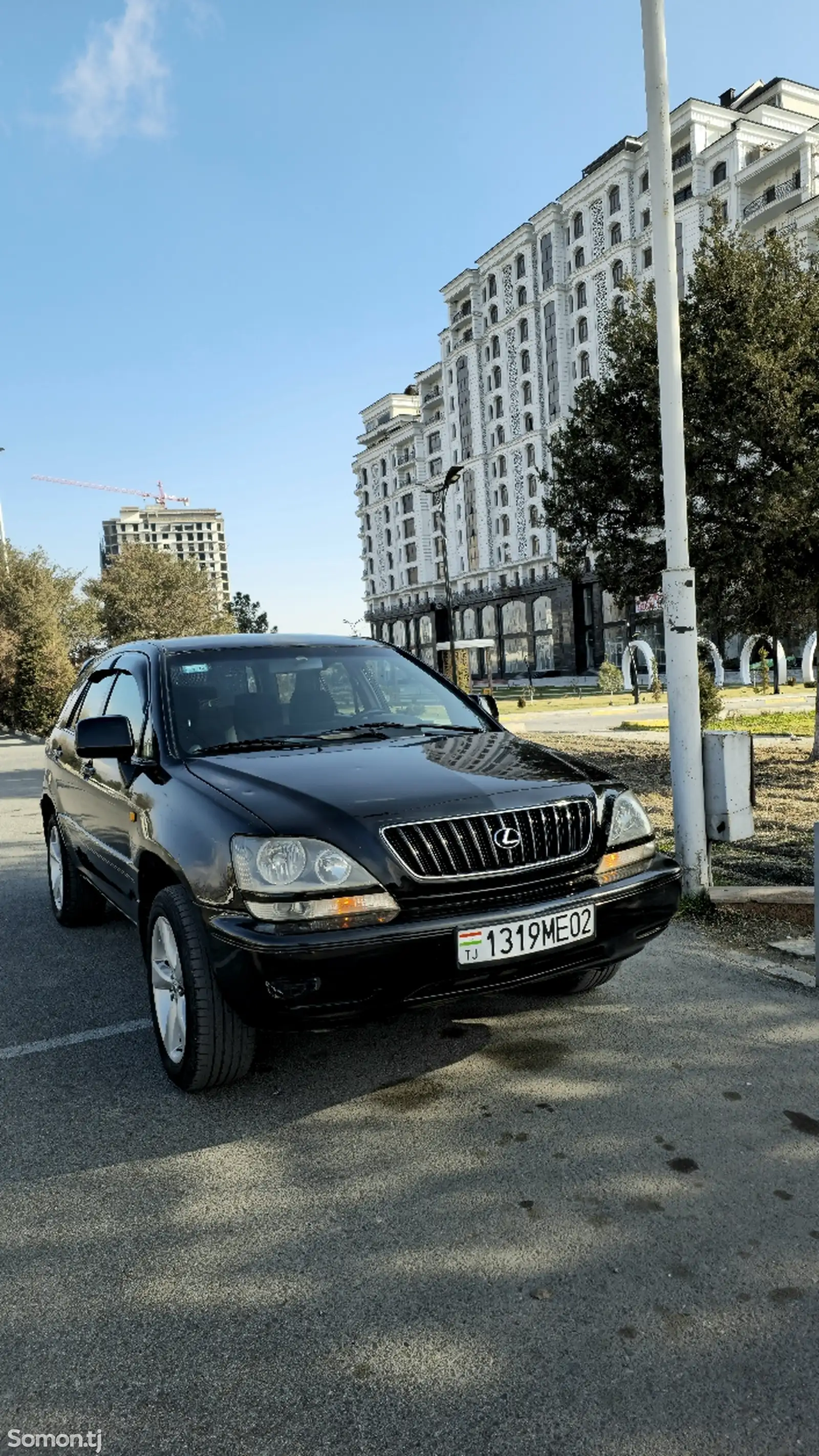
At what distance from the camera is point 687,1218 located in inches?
104

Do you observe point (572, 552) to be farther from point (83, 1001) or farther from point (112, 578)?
point (112, 578)

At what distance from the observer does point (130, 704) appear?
4691mm

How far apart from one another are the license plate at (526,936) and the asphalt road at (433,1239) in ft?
1.79

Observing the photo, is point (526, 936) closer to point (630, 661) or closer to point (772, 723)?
point (772, 723)

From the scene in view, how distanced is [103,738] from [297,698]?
850 millimetres

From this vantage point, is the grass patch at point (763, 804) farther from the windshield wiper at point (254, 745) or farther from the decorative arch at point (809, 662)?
the decorative arch at point (809, 662)

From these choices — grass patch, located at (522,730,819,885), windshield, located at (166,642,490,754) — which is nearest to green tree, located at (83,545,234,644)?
grass patch, located at (522,730,819,885)

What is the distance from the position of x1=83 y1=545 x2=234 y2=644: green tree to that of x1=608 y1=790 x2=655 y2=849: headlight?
2927cm

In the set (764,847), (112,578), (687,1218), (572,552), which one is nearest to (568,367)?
(112,578)

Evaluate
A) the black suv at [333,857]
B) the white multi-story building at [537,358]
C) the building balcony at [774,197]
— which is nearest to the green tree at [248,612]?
the white multi-story building at [537,358]

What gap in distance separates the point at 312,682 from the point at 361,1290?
269 cm

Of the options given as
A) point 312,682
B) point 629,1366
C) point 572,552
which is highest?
point 572,552

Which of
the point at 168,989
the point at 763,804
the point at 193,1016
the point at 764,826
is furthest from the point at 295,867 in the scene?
the point at 763,804

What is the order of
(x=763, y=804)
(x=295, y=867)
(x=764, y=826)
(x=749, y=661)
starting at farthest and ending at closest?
(x=749, y=661), (x=763, y=804), (x=764, y=826), (x=295, y=867)
